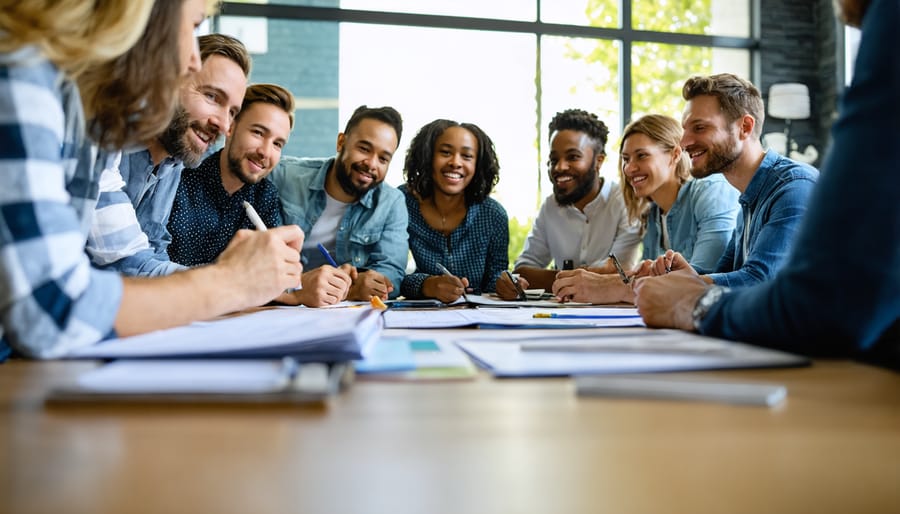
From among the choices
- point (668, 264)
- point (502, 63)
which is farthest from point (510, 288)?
point (502, 63)

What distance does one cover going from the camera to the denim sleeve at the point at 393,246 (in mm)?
2594

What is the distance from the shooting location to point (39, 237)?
72 centimetres

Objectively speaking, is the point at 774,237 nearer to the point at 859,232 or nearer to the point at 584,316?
the point at 584,316

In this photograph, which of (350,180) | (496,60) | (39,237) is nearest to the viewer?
(39,237)

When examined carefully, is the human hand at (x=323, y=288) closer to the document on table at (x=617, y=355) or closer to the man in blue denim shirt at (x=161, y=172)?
the man in blue denim shirt at (x=161, y=172)

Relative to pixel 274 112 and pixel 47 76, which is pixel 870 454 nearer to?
pixel 47 76

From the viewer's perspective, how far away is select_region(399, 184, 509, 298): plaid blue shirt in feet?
9.98

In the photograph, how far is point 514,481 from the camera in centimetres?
41

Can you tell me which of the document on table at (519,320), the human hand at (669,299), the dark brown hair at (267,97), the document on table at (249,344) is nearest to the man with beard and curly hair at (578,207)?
the dark brown hair at (267,97)

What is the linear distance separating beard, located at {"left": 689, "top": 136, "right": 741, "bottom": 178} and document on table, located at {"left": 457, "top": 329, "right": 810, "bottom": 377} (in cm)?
166

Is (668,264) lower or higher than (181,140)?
lower

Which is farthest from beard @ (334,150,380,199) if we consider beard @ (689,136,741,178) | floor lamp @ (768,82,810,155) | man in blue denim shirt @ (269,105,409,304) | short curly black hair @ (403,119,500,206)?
floor lamp @ (768,82,810,155)

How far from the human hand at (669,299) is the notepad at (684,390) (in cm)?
45

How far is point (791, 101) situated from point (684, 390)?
210 inches
